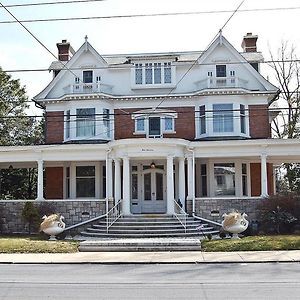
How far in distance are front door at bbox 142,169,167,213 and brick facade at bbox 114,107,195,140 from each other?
3.03 meters

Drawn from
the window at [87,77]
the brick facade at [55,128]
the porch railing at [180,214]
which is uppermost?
the window at [87,77]

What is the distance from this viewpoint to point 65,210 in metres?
25.9

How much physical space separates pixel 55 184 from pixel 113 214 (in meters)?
7.16

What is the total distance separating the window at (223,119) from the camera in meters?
29.4

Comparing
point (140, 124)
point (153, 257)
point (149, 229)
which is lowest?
point (153, 257)

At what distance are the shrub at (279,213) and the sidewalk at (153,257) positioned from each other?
17.7 ft

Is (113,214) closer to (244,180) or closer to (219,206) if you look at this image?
(219,206)

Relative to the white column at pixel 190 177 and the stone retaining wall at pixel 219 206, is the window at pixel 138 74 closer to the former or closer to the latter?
the white column at pixel 190 177

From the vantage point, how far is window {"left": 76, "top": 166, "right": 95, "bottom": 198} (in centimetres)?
2997

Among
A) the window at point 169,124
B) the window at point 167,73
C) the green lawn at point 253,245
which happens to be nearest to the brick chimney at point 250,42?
the window at point 167,73

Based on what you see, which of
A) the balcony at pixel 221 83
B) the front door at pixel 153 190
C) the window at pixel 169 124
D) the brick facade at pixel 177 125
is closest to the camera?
the front door at pixel 153 190

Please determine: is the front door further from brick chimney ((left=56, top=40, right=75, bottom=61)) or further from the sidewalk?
brick chimney ((left=56, top=40, right=75, bottom=61))

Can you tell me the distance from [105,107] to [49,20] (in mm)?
14473

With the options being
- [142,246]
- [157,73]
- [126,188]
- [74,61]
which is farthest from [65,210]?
[157,73]
